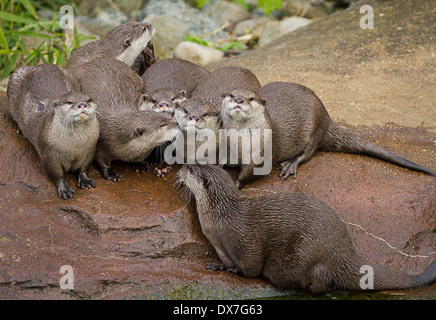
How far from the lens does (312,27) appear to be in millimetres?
6191

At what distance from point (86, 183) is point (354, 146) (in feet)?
5.28

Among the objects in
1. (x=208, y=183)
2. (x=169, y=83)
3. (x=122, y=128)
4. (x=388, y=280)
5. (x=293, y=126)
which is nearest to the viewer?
(x=388, y=280)

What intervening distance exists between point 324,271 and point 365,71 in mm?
2709

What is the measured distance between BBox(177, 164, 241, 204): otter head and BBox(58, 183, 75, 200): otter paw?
614 millimetres

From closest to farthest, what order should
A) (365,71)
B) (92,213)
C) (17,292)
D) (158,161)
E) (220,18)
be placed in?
(17,292), (92,213), (158,161), (365,71), (220,18)

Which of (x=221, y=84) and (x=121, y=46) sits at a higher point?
(x=121, y=46)

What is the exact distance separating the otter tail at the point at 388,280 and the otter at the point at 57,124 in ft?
4.96

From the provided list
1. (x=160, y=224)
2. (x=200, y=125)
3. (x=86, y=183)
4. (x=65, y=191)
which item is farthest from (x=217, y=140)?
(x=65, y=191)

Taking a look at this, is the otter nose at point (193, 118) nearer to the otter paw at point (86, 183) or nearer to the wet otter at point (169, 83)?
the wet otter at point (169, 83)

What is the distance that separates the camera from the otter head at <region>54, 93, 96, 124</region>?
3230 millimetres

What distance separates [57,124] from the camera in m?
3.32

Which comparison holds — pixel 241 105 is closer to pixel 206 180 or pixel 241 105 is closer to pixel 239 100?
pixel 239 100
